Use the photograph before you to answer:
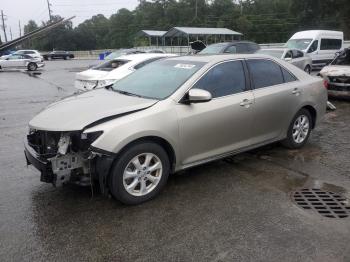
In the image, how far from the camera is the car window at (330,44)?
19.4 m

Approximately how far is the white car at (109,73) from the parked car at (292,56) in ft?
17.8

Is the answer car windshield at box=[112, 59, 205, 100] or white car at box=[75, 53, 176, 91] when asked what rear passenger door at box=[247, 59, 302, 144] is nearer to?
car windshield at box=[112, 59, 205, 100]

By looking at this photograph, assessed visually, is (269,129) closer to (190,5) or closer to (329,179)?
(329,179)

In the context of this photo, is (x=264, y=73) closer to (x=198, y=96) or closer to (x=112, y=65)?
(x=198, y=96)

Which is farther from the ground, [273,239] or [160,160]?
[160,160]

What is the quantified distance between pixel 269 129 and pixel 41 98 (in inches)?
357

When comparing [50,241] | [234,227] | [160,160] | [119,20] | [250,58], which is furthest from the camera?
[119,20]

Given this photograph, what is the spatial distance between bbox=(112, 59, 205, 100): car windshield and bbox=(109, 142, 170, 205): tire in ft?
2.41

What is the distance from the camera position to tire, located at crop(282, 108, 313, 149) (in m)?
5.75

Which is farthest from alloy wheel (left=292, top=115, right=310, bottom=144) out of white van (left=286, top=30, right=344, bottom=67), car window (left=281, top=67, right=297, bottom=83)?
white van (left=286, top=30, right=344, bottom=67)

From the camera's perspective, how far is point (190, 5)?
88.0 metres

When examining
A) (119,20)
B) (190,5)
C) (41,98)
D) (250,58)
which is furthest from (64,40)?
(250,58)

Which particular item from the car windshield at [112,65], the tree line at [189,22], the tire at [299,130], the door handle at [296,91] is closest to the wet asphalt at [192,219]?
the tire at [299,130]

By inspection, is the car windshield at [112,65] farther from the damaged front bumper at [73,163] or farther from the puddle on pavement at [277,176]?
the damaged front bumper at [73,163]
